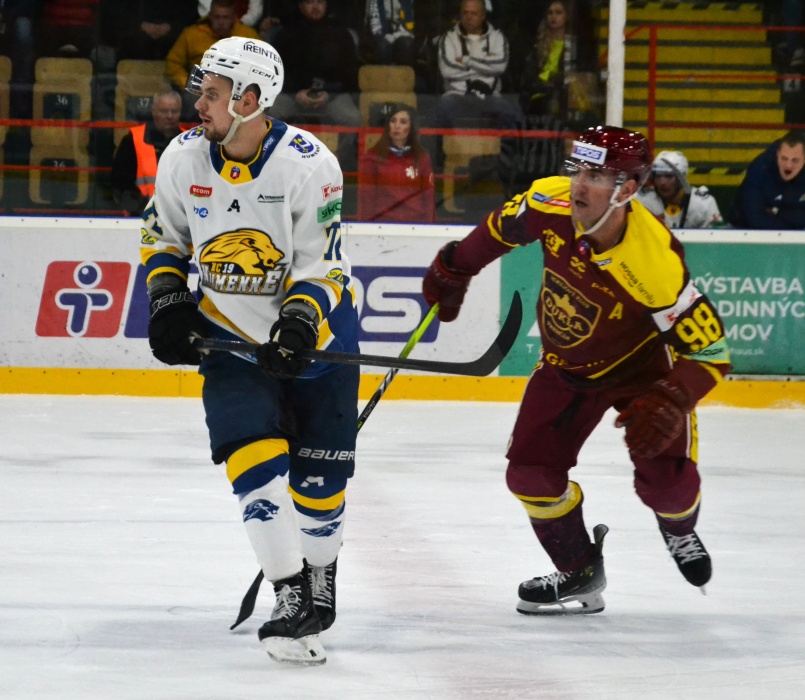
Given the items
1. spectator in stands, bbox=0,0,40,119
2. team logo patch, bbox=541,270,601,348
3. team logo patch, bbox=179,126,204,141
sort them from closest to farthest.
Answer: team logo patch, bbox=179,126,204,141, team logo patch, bbox=541,270,601,348, spectator in stands, bbox=0,0,40,119

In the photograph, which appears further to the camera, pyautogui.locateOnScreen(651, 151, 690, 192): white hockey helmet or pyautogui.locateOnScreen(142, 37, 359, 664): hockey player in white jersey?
pyautogui.locateOnScreen(651, 151, 690, 192): white hockey helmet

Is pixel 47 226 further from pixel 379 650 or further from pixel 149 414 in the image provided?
pixel 379 650

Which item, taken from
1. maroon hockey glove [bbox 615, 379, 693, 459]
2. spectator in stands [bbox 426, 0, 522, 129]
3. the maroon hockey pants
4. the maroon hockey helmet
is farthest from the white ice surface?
spectator in stands [bbox 426, 0, 522, 129]

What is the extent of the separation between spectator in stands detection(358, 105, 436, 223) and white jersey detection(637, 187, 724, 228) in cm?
105

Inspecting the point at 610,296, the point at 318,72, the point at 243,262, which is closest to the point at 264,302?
the point at 243,262

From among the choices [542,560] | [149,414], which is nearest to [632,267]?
[542,560]

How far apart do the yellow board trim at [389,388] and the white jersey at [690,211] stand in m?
0.79

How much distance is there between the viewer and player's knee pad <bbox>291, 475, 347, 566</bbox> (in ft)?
9.33

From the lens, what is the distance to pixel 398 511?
412 centimetres

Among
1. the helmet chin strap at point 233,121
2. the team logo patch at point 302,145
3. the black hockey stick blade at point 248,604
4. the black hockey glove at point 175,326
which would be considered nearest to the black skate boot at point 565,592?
the black hockey stick blade at point 248,604

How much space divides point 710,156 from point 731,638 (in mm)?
6157

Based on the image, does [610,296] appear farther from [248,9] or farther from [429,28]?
[248,9]

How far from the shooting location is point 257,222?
8.83 feet

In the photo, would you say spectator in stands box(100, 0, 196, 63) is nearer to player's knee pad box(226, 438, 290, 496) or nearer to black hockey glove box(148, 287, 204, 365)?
black hockey glove box(148, 287, 204, 365)
